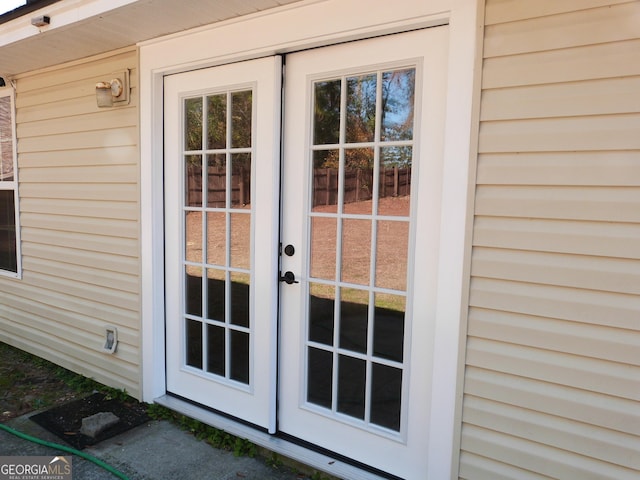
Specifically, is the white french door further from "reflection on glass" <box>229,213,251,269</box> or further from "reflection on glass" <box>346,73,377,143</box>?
"reflection on glass" <box>346,73,377,143</box>

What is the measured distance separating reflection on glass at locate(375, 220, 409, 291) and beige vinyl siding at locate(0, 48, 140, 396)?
5.49 ft

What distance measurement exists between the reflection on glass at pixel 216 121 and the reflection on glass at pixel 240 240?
1.37 feet

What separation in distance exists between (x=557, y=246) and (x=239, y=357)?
1751 mm

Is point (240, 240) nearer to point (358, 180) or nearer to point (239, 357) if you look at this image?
point (239, 357)

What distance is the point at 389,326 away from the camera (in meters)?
2.15

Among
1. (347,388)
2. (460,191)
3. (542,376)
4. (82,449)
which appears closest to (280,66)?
(460,191)

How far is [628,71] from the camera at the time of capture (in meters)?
1.52

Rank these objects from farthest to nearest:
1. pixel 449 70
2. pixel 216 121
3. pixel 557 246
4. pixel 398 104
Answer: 1. pixel 216 121
2. pixel 398 104
3. pixel 449 70
4. pixel 557 246

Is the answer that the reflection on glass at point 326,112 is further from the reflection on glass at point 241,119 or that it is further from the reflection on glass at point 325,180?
the reflection on glass at point 241,119

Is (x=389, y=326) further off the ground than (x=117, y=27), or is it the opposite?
(x=117, y=27)

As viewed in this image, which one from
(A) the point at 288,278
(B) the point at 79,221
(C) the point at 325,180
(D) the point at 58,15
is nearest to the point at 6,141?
(B) the point at 79,221

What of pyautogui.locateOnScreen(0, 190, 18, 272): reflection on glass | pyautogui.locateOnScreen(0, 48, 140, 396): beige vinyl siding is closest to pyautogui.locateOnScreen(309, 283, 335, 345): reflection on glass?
pyautogui.locateOnScreen(0, 48, 140, 396): beige vinyl siding

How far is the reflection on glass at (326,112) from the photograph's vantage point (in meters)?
2.21

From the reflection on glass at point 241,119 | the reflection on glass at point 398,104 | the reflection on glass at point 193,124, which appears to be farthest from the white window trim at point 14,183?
the reflection on glass at point 398,104
